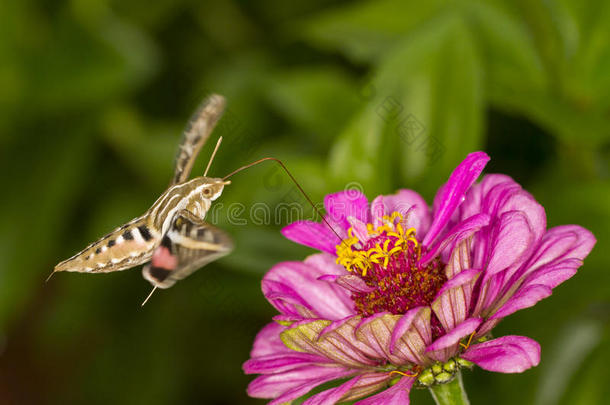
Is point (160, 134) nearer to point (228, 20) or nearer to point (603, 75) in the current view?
point (228, 20)

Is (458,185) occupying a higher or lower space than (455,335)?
higher

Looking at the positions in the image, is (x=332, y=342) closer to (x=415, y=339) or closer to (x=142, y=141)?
(x=415, y=339)

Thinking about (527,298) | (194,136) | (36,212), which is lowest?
(527,298)

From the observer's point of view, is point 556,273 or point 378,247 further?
point 378,247

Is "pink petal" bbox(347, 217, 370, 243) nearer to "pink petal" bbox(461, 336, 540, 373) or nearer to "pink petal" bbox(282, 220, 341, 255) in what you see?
"pink petal" bbox(282, 220, 341, 255)

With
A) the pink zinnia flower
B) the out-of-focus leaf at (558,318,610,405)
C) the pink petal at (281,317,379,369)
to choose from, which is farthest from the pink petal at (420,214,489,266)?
the out-of-focus leaf at (558,318,610,405)

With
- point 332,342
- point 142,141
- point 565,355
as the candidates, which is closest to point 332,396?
point 332,342
